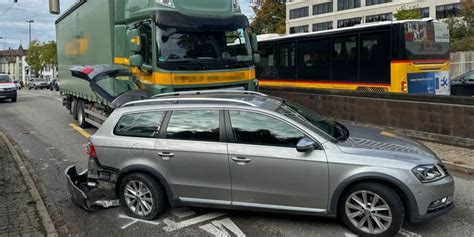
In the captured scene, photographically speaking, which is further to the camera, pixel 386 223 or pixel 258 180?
pixel 258 180

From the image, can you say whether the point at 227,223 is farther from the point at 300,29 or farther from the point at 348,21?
the point at 300,29

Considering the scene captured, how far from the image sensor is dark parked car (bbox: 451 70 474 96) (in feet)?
53.9

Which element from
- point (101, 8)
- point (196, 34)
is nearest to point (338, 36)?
point (196, 34)

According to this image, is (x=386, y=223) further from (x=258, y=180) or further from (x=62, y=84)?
(x=62, y=84)

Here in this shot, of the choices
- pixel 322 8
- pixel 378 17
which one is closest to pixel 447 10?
pixel 378 17

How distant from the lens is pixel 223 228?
5023mm

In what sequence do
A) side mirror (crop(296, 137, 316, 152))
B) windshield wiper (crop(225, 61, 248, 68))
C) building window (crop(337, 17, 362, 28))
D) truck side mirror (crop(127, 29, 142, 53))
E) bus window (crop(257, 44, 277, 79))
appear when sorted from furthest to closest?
building window (crop(337, 17, 362, 28)), bus window (crop(257, 44, 277, 79)), windshield wiper (crop(225, 61, 248, 68)), truck side mirror (crop(127, 29, 142, 53)), side mirror (crop(296, 137, 316, 152))

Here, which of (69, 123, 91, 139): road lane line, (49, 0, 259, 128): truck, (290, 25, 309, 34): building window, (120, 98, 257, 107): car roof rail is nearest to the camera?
(120, 98, 257, 107): car roof rail

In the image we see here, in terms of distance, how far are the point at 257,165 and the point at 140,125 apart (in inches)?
64.1

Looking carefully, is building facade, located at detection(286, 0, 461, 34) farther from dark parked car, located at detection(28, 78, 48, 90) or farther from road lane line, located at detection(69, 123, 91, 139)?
road lane line, located at detection(69, 123, 91, 139)

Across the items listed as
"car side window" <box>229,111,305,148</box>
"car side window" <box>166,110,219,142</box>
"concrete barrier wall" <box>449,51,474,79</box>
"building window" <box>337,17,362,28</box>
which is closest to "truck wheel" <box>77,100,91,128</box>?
"car side window" <box>166,110,219,142</box>

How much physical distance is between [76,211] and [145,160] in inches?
54.0

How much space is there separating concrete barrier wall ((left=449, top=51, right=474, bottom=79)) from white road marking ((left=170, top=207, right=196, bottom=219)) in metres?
26.9

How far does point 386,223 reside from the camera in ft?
14.8
